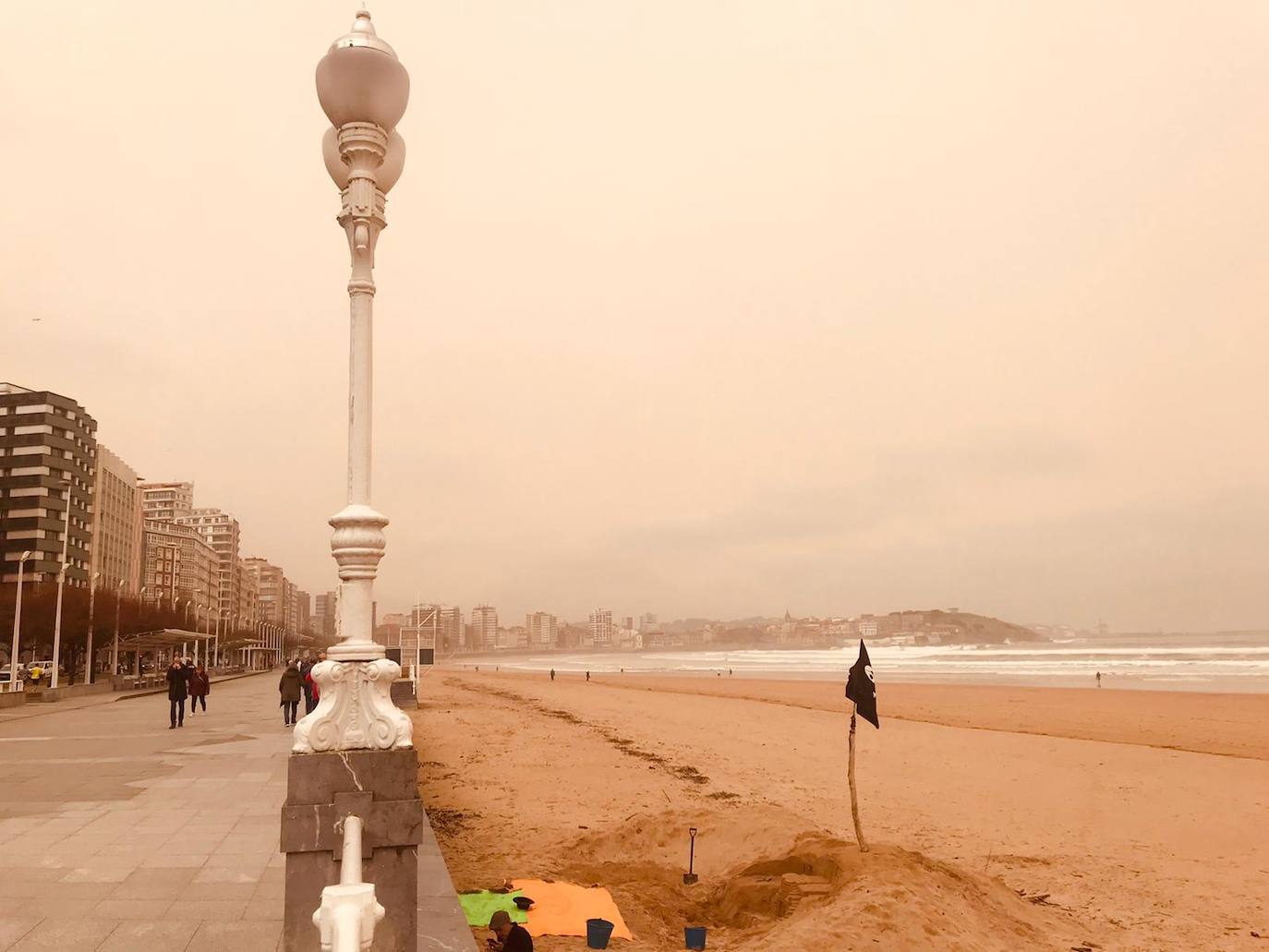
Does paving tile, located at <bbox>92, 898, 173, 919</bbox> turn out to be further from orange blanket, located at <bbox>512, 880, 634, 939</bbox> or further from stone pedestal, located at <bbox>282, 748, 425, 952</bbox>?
stone pedestal, located at <bbox>282, 748, 425, 952</bbox>

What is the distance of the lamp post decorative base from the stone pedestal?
0.04 meters

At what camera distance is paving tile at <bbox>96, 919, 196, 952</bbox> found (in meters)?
5.15

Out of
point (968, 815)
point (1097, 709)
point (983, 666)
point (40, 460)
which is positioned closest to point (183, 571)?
point (40, 460)

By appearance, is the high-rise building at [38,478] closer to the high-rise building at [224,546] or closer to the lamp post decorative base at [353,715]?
the high-rise building at [224,546]

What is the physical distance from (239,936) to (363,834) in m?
2.57

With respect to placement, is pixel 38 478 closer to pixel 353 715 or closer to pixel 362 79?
pixel 362 79

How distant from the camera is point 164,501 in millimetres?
175125

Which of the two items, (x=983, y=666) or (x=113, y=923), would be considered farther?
(x=983, y=666)

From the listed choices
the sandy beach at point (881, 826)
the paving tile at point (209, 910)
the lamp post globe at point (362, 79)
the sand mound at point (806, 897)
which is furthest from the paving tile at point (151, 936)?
the lamp post globe at point (362, 79)

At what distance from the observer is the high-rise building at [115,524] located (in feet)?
331

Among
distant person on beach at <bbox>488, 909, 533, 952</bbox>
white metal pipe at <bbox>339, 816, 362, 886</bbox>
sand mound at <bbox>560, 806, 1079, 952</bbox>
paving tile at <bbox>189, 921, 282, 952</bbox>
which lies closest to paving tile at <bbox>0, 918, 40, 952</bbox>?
paving tile at <bbox>189, 921, 282, 952</bbox>

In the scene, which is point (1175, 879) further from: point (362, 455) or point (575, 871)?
point (362, 455)

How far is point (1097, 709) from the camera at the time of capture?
31609 mm

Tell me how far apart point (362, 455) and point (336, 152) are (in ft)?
5.59
